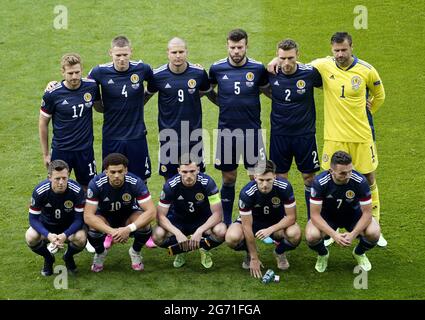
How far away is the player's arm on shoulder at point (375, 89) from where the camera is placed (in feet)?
33.8

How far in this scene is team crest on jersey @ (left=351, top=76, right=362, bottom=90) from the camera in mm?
10172

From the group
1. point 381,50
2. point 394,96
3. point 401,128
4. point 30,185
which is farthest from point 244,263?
point 381,50

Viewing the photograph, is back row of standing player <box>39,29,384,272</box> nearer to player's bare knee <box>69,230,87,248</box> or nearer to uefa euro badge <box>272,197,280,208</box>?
uefa euro badge <box>272,197,280,208</box>

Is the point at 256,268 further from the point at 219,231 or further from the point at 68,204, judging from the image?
the point at 68,204

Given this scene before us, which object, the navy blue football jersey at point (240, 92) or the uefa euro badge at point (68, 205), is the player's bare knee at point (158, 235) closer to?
the uefa euro badge at point (68, 205)

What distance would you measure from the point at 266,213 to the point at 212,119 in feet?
13.2

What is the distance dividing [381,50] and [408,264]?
652cm

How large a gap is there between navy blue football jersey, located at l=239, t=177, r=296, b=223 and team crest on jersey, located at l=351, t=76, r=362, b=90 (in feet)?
4.18

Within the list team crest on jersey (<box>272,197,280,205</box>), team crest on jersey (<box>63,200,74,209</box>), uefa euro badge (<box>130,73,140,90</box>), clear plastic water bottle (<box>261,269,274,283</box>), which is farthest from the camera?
uefa euro badge (<box>130,73,140,90</box>)

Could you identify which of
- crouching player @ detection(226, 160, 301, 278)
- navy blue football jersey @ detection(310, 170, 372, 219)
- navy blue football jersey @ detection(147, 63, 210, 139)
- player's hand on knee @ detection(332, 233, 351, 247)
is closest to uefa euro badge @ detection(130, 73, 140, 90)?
navy blue football jersey @ detection(147, 63, 210, 139)

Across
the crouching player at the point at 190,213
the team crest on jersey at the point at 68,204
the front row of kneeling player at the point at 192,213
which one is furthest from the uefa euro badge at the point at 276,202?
the team crest on jersey at the point at 68,204

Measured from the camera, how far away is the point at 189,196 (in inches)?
392

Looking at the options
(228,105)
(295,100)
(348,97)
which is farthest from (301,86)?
(228,105)

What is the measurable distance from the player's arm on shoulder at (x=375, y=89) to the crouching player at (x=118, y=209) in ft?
8.80
